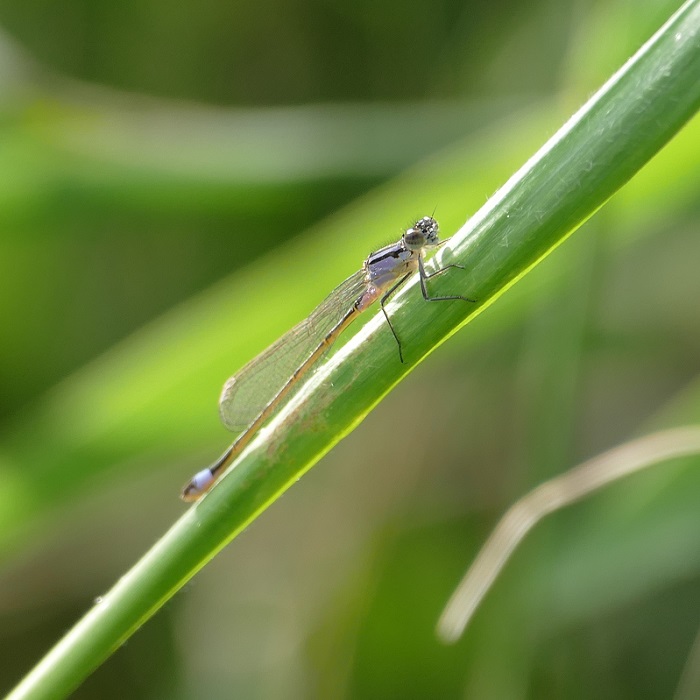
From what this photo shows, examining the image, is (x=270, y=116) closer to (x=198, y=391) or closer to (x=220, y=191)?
(x=220, y=191)

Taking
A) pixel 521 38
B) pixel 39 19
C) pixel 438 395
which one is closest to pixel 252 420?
pixel 438 395

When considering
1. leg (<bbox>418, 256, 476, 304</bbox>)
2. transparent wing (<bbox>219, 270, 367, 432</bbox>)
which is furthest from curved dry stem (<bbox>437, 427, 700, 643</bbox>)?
transparent wing (<bbox>219, 270, 367, 432</bbox>)

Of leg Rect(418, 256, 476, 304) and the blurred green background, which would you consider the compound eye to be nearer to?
the blurred green background

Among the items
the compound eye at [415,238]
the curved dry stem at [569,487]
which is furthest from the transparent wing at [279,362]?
the curved dry stem at [569,487]

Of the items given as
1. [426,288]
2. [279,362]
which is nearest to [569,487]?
[426,288]

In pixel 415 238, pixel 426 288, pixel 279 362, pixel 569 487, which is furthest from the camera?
pixel 279 362

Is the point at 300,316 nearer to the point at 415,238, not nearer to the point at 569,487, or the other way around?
the point at 415,238
